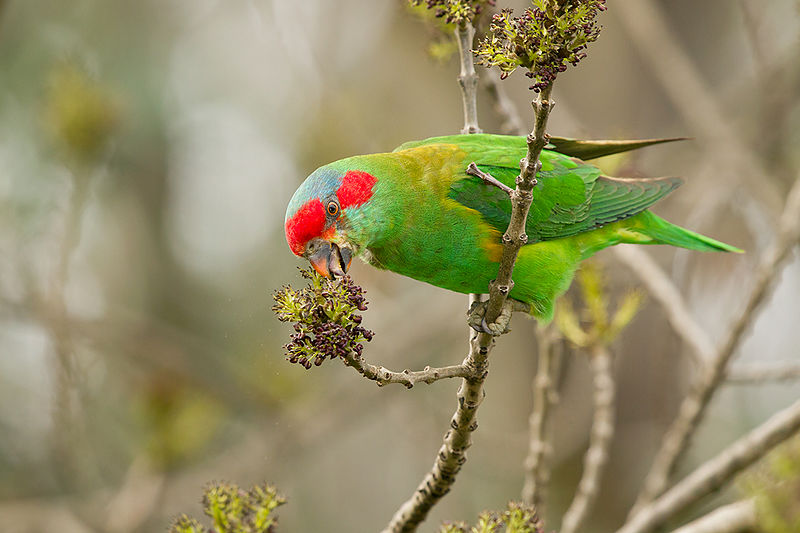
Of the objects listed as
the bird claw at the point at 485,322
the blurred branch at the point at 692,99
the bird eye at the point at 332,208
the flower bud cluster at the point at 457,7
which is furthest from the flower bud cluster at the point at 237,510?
the blurred branch at the point at 692,99

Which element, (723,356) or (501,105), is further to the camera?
(723,356)

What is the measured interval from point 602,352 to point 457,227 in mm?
1057

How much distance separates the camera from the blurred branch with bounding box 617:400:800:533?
3420mm

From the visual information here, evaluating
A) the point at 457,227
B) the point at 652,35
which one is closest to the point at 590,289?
the point at 457,227

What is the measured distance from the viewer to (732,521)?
326 cm

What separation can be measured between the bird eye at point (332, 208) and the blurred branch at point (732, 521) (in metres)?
2.10

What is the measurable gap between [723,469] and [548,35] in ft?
8.69

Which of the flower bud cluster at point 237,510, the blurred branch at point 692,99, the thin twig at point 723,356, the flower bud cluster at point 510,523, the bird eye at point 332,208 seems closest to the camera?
the flower bud cluster at point 237,510

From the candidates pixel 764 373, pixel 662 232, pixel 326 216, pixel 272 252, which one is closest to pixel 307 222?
pixel 326 216

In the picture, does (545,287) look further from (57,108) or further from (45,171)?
(45,171)

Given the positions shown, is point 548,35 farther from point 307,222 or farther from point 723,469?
point 723,469

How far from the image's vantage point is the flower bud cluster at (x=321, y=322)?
6.29 ft

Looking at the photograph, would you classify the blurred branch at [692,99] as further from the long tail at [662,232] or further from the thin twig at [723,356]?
the thin twig at [723,356]

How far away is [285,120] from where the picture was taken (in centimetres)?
916
